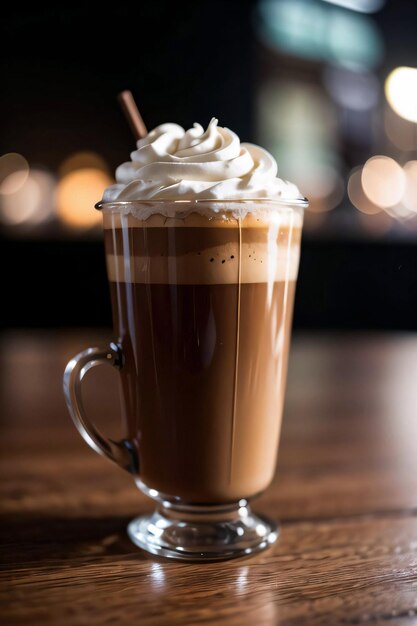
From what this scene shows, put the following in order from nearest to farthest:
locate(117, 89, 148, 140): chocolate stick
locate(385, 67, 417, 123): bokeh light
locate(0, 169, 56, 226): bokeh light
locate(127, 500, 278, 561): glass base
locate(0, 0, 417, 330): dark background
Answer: locate(127, 500, 278, 561): glass base
locate(117, 89, 148, 140): chocolate stick
locate(0, 0, 417, 330): dark background
locate(0, 169, 56, 226): bokeh light
locate(385, 67, 417, 123): bokeh light

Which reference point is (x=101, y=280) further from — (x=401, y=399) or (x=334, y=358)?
(x=401, y=399)

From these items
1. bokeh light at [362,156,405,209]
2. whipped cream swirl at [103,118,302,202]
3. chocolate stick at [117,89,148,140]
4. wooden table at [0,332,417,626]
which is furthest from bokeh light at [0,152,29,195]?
whipped cream swirl at [103,118,302,202]

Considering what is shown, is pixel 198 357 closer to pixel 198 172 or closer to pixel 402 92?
pixel 198 172

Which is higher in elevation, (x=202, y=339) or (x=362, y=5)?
(x=362, y=5)

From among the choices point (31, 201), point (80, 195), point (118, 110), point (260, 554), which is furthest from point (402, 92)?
point (260, 554)

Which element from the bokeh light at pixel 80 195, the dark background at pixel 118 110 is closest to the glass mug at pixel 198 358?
the dark background at pixel 118 110

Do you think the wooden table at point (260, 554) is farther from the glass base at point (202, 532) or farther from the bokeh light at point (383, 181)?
the bokeh light at point (383, 181)

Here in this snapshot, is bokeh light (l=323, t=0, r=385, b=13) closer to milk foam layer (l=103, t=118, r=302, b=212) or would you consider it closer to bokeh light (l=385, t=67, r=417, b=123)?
bokeh light (l=385, t=67, r=417, b=123)
